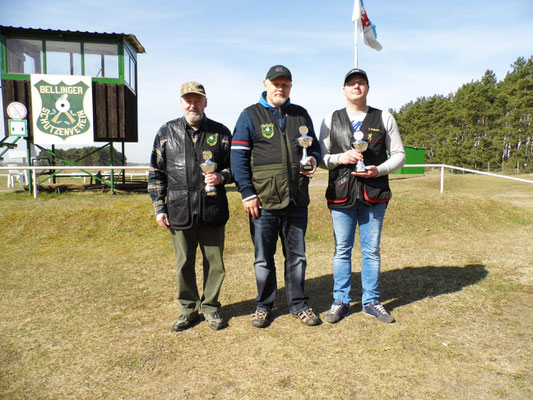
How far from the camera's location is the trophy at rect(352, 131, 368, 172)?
353 centimetres

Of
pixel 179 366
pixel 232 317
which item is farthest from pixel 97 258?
pixel 179 366

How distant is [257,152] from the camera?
3.58 metres

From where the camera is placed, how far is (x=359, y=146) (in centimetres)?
353

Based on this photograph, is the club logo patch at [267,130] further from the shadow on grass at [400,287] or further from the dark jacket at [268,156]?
the shadow on grass at [400,287]

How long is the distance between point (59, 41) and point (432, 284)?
12.5 metres

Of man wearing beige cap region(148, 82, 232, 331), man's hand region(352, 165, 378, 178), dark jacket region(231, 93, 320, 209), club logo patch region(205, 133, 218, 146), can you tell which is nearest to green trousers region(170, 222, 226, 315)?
man wearing beige cap region(148, 82, 232, 331)

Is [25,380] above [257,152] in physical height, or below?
below

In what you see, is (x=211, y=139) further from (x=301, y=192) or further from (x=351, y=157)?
(x=351, y=157)

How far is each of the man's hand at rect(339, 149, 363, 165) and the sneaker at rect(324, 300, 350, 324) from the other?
1.43 meters

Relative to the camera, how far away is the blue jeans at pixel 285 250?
3611 mm

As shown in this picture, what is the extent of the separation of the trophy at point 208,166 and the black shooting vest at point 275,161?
1.31 feet

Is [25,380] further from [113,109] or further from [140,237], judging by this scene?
[113,109]

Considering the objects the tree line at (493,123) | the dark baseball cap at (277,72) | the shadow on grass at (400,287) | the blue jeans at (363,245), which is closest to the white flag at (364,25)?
the shadow on grass at (400,287)

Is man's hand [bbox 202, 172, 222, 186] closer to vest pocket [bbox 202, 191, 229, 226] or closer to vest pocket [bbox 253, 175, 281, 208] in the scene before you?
vest pocket [bbox 202, 191, 229, 226]
